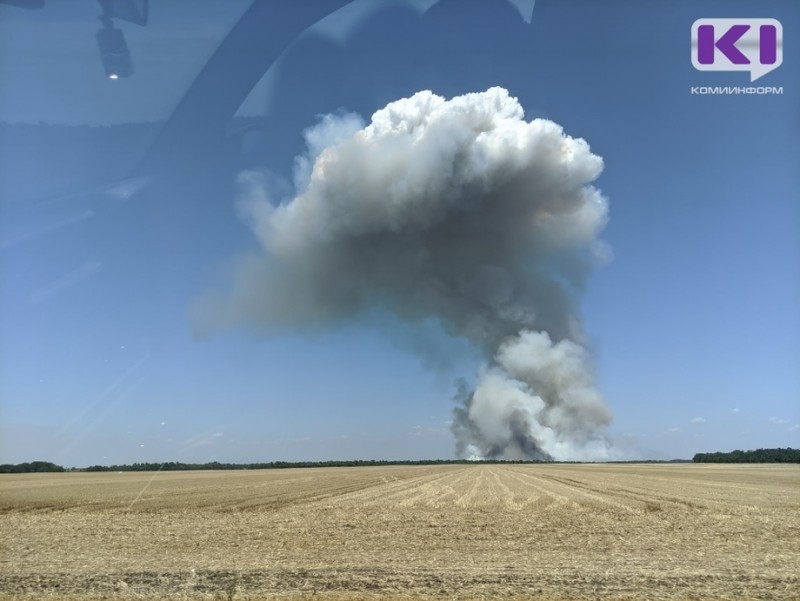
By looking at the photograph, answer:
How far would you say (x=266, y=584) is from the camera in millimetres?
12062

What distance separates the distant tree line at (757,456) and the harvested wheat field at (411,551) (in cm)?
8234

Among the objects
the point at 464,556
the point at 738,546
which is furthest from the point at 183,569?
the point at 738,546

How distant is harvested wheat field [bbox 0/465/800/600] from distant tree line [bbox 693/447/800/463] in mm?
82335

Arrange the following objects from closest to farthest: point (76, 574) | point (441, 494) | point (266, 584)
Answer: point (266, 584)
point (76, 574)
point (441, 494)

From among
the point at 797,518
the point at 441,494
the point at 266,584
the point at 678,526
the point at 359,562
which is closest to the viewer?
the point at 266,584

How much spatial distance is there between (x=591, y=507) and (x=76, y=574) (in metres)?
20.0

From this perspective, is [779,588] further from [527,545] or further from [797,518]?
[797,518]

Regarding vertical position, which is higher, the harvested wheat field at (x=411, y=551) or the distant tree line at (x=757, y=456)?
the harvested wheat field at (x=411, y=551)

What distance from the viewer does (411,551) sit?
1556 cm

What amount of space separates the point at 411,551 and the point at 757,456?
115039 millimetres

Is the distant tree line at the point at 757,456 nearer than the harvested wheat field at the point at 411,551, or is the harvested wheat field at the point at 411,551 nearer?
the harvested wheat field at the point at 411,551

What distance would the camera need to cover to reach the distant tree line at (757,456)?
9894 cm

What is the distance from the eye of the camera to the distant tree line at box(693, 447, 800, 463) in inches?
3895

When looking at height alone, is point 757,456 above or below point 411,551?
below
